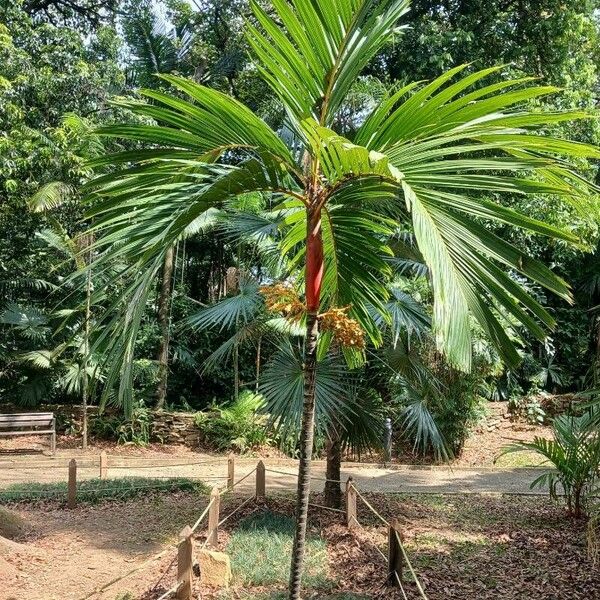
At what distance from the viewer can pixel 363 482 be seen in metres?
9.09

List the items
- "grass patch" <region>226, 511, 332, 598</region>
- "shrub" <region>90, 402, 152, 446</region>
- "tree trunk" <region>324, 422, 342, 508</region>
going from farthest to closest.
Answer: "shrub" <region>90, 402, 152, 446</region> < "tree trunk" <region>324, 422, 342, 508</region> < "grass patch" <region>226, 511, 332, 598</region>

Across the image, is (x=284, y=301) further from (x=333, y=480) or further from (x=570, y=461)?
(x=570, y=461)

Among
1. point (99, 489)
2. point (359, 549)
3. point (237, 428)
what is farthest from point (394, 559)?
point (237, 428)

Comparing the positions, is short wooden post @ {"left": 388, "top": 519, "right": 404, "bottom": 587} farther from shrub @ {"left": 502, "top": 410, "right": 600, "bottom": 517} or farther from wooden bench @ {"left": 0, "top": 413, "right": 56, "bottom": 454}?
wooden bench @ {"left": 0, "top": 413, "right": 56, "bottom": 454}

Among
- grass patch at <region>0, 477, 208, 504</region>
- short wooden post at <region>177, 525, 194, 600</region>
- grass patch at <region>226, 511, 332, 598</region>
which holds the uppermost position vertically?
short wooden post at <region>177, 525, 194, 600</region>

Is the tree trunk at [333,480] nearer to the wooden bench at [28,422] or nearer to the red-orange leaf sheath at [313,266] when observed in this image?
the red-orange leaf sheath at [313,266]

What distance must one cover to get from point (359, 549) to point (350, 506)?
487 mm

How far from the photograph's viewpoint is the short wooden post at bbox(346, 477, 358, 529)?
238 inches

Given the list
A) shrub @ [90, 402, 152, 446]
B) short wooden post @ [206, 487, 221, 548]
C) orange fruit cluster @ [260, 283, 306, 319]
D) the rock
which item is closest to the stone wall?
shrub @ [90, 402, 152, 446]

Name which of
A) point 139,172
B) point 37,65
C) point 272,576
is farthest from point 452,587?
point 37,65

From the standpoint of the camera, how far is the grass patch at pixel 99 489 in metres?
7.73

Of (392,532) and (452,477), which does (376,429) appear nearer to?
(392,532)

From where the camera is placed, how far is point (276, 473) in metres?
9.86

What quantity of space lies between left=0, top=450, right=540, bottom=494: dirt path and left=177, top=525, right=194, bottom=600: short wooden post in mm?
3995
